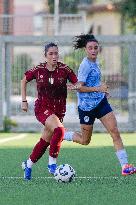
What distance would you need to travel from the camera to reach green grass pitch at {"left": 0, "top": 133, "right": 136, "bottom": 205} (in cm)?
1154

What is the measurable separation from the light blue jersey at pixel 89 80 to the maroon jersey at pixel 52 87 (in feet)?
0.64

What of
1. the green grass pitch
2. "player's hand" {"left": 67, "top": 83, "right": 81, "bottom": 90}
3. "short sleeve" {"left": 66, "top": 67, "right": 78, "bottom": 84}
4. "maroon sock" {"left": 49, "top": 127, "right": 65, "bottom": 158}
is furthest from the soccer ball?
"short sleeve" {"left": 66, "top": 67, "right": 78, "bottom": 84}

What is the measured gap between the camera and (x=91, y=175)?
1445 centimetres

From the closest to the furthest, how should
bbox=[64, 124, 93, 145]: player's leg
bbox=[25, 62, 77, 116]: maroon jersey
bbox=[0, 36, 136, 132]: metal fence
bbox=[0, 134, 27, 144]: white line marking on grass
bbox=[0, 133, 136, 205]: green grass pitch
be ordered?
1. bbox=[0, 133, 136, 205]: green grass pitch
2. bbox=[25, 62, 77, 116]: maroon jersey
3. bbox=[64, 124, 93, 145]: player's leg
4. bbox=[0, 134, 27, 144]: white line marking on grass
5. bbox=[0, 36, 136, 132]: metal fence

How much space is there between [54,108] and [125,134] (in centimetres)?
1173

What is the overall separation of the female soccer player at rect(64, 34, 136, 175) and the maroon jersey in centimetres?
23

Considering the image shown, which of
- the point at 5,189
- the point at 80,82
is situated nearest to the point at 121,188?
the point at 5,189

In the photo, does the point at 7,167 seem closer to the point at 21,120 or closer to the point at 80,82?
the point at 80,82

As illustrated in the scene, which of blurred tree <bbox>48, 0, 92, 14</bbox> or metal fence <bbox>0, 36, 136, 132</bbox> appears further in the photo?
blurred tree <bbox>48, 0, 92, 14</bbox>

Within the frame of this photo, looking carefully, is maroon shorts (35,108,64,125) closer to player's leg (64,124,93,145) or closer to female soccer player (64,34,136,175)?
female soccer player (64,34,136,175)

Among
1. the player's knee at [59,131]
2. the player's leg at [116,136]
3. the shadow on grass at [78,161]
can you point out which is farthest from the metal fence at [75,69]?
the player's knee at [59,131]

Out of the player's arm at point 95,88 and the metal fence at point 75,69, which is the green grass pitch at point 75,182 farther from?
the metal fence at point 75,69

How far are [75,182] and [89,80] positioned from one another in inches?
65.1

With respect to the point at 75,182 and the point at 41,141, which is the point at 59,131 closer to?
the point at 41,141
